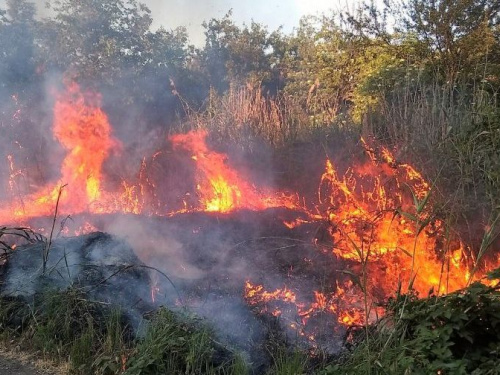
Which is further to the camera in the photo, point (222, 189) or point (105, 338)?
point (222, 189)

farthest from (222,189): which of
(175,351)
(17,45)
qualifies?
(17,45)

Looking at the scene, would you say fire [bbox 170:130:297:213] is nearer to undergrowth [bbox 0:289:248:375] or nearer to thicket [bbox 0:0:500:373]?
thicket [bbox 0:0:500:373]

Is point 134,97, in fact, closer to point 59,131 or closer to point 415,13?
point 59,131

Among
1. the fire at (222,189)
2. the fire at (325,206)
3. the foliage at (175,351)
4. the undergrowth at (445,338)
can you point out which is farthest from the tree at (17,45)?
the undergrowth at (445,338)

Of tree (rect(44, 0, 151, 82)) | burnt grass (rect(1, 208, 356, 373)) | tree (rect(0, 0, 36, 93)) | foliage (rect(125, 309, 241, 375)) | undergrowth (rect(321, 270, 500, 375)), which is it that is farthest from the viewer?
tree (rect(44, 0, 151, 82))

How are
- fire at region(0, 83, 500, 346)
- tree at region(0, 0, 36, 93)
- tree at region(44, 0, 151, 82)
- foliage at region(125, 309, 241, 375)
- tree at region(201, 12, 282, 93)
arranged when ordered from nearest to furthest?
foliage at region(125, 309, 241, 375)
fire at region(0, 83, 500, 346)
tree at region(0, 0, 36, 93)
tree at region(44, 0, 151, 82)
tree at region(201, 12, 282, 93)

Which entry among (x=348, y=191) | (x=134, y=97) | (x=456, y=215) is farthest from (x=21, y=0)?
(x=456, y=215)

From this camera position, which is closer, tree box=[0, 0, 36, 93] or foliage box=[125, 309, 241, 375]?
foliage box=[125, 309, 241, 375]

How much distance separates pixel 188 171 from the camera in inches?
332

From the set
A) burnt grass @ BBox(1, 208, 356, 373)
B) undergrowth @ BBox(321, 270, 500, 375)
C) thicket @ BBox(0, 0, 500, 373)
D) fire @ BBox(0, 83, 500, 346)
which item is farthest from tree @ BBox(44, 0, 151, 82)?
A: undergrowth @ BBox(321, 270, 500, 375)

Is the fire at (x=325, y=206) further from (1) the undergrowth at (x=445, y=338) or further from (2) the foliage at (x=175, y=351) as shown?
(2) the foliage at (x=175, y=351)

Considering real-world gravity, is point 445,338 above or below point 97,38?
below

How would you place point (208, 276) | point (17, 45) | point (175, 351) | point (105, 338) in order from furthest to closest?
point (17, 45)
point (208, 276)
point (105, 338)
point (175, 351)

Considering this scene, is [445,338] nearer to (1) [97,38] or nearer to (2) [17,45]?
(2) [17,45]
